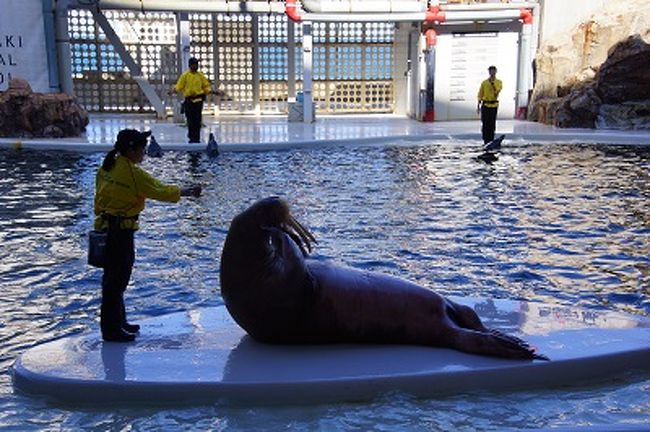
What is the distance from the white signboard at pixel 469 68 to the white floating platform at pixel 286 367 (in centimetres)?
1708

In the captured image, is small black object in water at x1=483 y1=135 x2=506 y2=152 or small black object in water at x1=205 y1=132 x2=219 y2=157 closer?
small black object in water at x1=205 y1=132 x2=219 y2=157

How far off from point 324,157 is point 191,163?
2328mm

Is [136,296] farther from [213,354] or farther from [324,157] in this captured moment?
[324,157]

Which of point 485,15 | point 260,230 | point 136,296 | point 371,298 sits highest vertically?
point 485,15

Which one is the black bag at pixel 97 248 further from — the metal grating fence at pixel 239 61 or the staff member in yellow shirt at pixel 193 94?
the metal grating fence at pixel 239 61

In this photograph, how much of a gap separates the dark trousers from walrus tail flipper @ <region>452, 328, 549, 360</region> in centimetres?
174

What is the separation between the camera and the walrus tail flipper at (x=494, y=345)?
349 cm

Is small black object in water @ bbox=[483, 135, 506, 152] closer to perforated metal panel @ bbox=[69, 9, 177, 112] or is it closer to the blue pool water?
the blue pool water

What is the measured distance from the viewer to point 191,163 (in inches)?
464

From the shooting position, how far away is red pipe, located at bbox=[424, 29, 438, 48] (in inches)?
768

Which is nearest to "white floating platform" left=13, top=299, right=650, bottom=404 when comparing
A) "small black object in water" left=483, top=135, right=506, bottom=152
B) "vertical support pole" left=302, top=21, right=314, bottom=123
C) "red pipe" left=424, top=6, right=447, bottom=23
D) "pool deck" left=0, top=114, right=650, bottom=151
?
"small black object in water" left=483, top=135, right=506, bottom=152

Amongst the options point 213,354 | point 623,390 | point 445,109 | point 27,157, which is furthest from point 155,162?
point 445,109

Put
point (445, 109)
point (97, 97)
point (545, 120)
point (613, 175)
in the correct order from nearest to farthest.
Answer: point (613, 175) < point (545, 120) < point (445, 109) < point (97, 97)

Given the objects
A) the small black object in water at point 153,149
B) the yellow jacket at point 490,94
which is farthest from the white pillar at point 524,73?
the small black object in water at point 153,149
